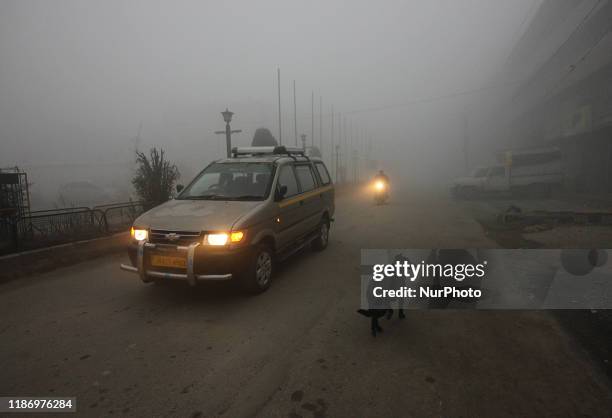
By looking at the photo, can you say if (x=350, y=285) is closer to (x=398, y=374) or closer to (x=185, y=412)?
(x=398, y=374)

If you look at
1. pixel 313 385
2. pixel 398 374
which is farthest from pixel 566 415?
pixel 313 385

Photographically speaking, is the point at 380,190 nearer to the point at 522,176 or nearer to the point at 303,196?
the point at 522,176

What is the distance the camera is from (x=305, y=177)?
6.50m

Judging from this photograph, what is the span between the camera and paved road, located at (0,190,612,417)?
2.50 metres

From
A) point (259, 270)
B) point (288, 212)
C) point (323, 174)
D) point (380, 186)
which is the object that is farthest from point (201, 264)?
point (380, 186)

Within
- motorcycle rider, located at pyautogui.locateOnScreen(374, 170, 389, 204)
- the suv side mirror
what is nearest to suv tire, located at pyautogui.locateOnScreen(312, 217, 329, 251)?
the suv side mirror

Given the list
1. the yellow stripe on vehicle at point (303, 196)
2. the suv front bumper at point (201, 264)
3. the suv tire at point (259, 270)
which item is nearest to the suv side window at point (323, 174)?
the yellow stripe on vehicle at point (303, 196)

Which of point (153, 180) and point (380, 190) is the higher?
point (153, 180)

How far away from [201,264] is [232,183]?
170 cm

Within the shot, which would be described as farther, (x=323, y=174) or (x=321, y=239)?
(x=323, y=174)

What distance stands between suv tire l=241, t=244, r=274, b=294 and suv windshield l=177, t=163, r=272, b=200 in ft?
2.66

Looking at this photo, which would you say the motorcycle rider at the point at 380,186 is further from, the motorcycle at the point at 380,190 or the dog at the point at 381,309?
the dog at the point at 381,309

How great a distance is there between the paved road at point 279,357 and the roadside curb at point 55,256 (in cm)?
68

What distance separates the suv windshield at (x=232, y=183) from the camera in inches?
202
